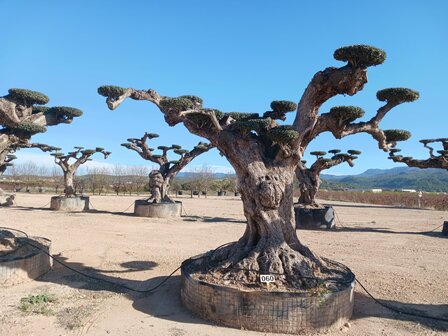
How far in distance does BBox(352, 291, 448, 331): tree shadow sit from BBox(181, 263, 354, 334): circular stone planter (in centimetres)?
80

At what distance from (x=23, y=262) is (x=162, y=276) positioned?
9.15 feet

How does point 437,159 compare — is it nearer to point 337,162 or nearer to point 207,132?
point 337,162

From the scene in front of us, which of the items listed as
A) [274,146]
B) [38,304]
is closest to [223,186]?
[274,146]

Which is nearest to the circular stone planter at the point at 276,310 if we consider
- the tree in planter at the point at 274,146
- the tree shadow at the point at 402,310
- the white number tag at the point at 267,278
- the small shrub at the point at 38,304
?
the white number tag at the point at 267,278

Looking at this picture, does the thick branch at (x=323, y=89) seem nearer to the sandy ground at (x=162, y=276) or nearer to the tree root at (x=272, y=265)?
the tree root at (x=272, y=265)

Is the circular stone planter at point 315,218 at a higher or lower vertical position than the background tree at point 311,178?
lower

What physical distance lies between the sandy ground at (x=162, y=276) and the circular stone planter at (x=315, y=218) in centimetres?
66

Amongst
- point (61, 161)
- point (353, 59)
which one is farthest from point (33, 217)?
point (353, 59)

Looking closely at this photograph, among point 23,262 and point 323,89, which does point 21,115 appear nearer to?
point 23,262

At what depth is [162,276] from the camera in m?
8.09

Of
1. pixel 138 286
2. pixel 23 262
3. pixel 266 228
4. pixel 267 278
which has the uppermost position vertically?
pixel 266 228

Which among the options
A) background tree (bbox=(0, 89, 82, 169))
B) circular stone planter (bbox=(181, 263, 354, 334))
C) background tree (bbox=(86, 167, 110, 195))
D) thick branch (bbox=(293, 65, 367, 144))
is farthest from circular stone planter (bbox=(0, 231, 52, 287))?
background tree (bbox=(86, 167, 110, 195))

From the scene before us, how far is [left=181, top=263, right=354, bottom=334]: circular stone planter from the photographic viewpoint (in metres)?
5.24

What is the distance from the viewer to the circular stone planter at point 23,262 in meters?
6.95
